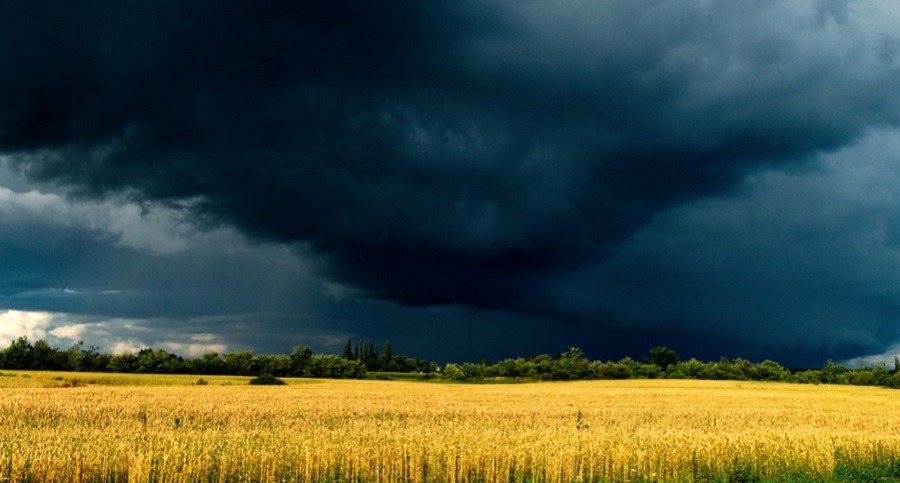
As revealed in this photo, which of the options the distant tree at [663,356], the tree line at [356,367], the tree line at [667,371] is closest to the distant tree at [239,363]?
the tree line at [356,367]

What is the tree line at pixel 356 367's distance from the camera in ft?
414

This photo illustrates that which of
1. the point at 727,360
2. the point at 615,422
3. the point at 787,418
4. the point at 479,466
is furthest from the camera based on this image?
the point at 727,360

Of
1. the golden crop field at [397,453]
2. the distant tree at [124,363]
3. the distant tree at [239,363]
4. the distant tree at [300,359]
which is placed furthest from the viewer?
the distant tree at [300,359]

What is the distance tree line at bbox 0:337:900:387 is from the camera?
126 metres

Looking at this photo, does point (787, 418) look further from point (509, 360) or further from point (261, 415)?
point (509, 360)

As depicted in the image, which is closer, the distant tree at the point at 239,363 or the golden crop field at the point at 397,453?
the golden crop field at the point at 397,453

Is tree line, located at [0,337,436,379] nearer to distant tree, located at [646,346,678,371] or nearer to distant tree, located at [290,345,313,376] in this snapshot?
distant tree, located at [290,345,313,376]

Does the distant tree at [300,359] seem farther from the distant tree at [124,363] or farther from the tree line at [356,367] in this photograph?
the distant tree at [124,363]

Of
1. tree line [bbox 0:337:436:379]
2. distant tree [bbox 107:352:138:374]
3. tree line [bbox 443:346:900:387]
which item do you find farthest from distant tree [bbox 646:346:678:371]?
distant tree [bbox 107:352:138:374]

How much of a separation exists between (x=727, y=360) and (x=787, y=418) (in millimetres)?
107042

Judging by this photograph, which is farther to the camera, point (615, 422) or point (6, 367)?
point (6, 367)

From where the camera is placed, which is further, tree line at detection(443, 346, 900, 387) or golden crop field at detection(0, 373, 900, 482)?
tree line at detection(443, 346, 900, 387)

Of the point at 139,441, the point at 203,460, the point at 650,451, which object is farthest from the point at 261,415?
the point at 650,451

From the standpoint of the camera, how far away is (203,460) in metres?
18.8
